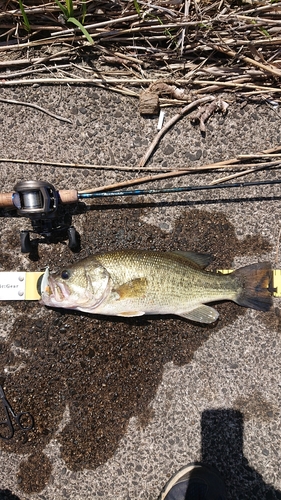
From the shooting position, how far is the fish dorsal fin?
3227mm

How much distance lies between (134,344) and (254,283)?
3.92ft

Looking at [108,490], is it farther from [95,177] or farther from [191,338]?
[95,177]

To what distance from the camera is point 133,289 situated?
2984 millimetres

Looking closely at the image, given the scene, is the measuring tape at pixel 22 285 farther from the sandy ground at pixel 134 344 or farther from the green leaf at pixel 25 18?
the green leaf at pixel 25 18

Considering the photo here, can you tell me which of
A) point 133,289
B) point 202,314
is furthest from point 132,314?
point 202,314

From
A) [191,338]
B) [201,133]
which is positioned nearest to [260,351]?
[191,338]

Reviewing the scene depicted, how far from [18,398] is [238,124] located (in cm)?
323

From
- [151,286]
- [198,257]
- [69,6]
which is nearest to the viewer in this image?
[151,286]

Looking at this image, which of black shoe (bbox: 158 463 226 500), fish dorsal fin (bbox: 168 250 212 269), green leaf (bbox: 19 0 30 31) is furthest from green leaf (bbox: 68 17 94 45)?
black shoe (bbox: 158 463 226 500)

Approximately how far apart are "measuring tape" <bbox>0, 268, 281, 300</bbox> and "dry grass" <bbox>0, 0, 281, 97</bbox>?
176cm

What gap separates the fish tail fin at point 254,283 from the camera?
3160 mm

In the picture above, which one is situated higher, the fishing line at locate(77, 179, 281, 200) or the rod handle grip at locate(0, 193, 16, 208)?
the fishing line at locate(77, 179, 281, 200)

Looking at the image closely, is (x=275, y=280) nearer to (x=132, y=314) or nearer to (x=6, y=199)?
(x=132, y=314)

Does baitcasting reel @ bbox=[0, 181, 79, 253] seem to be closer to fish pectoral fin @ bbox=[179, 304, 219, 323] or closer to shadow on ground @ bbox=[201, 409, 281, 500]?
fish pectoral fin @ bbox=[179, 304, 219, 323]
